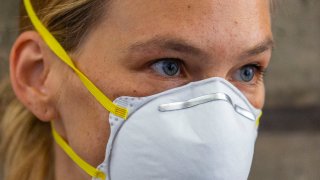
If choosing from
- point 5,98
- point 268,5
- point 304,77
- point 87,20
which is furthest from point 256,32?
point 304,77

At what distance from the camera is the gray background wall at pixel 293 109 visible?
3.31m

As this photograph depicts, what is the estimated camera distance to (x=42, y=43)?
1.89m

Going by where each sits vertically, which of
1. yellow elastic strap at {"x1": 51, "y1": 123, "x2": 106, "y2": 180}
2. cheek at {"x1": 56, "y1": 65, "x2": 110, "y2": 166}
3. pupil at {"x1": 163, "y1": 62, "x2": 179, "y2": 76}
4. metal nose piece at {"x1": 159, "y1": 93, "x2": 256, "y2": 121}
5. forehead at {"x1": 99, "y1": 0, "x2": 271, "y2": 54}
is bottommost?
yellow elastic strap at {"x1": 51, "y1": 123, "x2": 106, "y2": 180}

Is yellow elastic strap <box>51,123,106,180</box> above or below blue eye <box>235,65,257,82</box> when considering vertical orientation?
below

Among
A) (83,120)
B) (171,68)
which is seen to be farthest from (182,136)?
(83,120)

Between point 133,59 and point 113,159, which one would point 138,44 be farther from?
point 113,159

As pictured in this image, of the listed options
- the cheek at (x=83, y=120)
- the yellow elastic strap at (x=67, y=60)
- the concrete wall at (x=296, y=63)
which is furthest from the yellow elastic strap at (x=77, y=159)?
the concrete wall at (x=296, y=63)

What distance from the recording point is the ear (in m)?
1.89

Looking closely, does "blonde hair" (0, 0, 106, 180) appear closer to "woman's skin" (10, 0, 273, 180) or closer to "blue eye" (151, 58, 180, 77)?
"woman's skin" (10, 0, 273, 180)

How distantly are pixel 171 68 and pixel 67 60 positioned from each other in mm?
323

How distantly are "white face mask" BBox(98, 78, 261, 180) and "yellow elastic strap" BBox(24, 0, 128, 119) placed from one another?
2 cm

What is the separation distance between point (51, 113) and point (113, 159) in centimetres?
29

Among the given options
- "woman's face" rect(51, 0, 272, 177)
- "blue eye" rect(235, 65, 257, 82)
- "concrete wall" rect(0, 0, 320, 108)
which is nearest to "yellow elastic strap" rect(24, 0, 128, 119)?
"woman's face" rect(51, 0, 272, 177)

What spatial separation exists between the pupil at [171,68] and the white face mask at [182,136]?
6 centimetres
